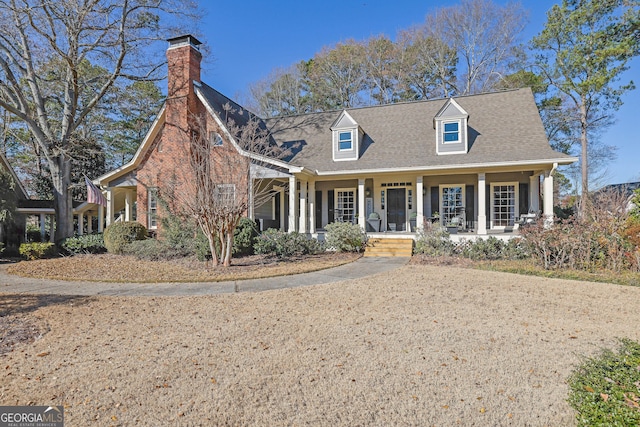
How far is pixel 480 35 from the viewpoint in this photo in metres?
26.2

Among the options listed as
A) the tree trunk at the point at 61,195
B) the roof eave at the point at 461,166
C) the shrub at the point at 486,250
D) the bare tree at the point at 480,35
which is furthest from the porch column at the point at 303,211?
the bare tree at the point at 480,35

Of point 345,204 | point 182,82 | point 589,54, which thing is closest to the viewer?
point 182,82

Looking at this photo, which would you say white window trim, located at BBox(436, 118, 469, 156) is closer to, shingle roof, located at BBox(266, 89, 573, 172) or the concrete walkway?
shingle roof, located at BBox(266, 89, 573, 172)

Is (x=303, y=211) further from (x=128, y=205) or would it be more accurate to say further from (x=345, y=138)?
(x=128, y=205)

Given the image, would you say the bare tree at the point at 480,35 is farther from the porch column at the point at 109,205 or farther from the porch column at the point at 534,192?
the porch column at the point at 109,205

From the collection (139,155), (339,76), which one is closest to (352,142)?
(139,155)

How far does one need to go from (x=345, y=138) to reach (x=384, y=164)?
2.62 meters

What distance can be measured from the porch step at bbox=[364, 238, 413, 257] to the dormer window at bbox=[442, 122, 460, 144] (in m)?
5.01

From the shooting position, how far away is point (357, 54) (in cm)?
2945

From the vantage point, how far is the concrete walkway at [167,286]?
756 centimetres

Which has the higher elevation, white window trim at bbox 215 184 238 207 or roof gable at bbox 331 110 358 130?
roof gable at bbox 331 110 358 130

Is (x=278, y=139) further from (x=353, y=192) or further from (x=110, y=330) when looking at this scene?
(x=110, y=330)

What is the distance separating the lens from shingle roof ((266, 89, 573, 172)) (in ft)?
45.4

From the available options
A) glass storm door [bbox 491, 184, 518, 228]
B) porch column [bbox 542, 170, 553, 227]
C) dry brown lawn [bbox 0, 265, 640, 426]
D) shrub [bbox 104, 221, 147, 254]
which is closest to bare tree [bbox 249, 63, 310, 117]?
glass storm door [bbox 491, 184, 518, 228]
